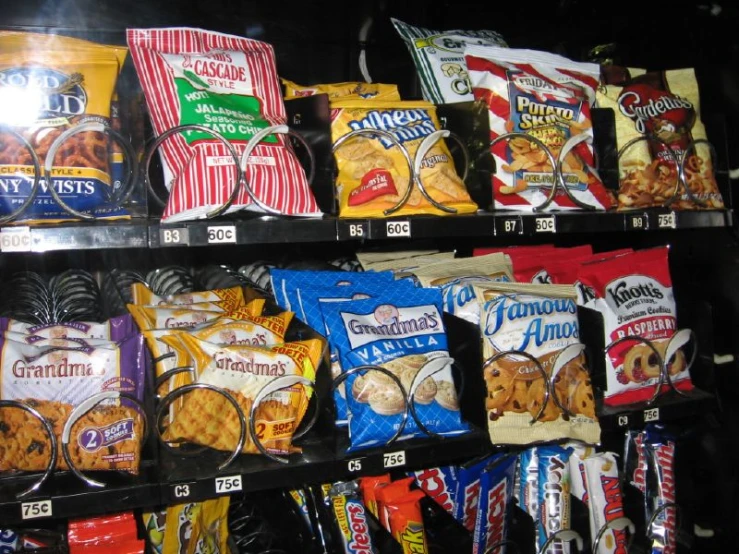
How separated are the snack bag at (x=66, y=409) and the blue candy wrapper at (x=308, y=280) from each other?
15.7 inches

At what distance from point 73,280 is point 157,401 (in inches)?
18.3

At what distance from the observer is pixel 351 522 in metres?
1.40

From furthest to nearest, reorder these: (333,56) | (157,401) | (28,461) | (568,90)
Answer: (333,56) < (568,90) < (157,401) < (28,461)

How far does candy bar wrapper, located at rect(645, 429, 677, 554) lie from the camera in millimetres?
1639

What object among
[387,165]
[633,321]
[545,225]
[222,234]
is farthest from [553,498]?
[222,234]

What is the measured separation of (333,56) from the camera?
1838 mm

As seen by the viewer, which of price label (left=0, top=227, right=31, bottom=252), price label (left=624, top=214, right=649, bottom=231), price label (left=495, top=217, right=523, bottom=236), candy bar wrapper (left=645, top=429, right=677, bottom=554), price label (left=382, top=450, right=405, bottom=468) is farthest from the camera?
candy bar wrapper (left=645, top=429, right=677, bottom=554)

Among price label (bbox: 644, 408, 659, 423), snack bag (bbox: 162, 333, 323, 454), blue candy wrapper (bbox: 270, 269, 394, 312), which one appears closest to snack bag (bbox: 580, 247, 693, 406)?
price label (bbox: 644, 408, 659, 423)

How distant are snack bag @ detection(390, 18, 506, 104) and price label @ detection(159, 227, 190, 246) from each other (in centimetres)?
80

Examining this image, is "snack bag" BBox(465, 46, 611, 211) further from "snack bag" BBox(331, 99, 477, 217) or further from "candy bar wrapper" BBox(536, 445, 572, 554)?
"candy bar wrapper" BBox(536, 445, 572, 554)

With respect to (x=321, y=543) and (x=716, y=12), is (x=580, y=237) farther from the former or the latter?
(x=321, y=543)

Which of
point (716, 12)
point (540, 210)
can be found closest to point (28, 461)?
point (540, 210)

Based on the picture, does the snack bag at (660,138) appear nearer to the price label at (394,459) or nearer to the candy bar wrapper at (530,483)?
the candy bar wrapper at (530,483)

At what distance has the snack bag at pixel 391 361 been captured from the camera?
1283 mm
